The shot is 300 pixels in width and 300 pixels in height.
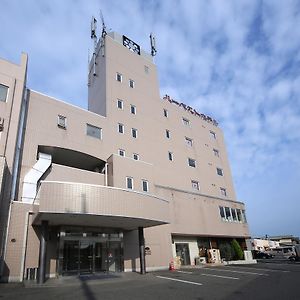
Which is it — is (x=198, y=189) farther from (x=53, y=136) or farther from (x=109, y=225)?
(x=53, y=136)

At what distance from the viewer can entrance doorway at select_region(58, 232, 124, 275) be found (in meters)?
17.0

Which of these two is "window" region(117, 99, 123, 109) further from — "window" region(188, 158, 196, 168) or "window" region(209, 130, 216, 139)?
"window" region(209, 130, 216, 139)

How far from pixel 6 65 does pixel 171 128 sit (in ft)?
59.9

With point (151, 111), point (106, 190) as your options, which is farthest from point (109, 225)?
point (151, 111)

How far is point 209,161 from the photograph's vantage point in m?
35.3

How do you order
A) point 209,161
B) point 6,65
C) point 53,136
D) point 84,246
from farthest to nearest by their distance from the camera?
point 209,161 < point 53,136 < point 6,65 < point 84,246

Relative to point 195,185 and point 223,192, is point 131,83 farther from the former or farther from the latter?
point 223,192

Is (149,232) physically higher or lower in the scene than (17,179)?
lower

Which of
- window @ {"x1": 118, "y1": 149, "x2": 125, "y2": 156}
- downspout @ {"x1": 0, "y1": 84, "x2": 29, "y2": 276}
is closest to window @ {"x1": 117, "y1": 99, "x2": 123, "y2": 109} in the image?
window @ {"x1": 118, "y1": 149, "x2": 125, "y2": 156}

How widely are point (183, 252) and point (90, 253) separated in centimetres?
1315

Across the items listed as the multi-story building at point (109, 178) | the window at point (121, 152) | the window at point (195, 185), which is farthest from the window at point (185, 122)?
the window at point (121, 152)

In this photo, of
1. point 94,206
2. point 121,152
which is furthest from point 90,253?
point 121,152

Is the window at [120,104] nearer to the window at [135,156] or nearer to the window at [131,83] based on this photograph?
the window at [131,83]

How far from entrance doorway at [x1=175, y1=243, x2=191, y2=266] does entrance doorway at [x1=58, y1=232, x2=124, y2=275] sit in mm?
9825
